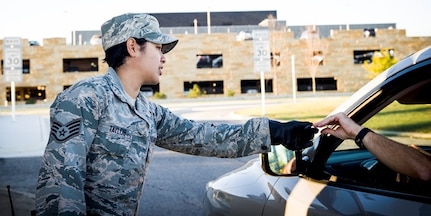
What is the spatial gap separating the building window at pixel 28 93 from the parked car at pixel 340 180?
5423cm

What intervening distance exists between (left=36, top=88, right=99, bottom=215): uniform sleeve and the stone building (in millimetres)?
49459

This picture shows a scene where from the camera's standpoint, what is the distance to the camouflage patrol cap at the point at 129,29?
194cm

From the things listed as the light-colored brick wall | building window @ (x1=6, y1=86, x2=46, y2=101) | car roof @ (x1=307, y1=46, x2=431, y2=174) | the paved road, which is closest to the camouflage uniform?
car roof @ (x1=307, y1=46, x2=431, y2=174)

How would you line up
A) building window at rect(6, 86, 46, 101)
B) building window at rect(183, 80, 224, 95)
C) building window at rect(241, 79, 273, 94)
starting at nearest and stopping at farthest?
1. building window at rect(6, 86, 46, 101)
2. building window at rect(241, 79, 273, 94)
3. building window at rect(183, 80, 224, 95)

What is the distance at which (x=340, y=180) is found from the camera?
6.52 feet

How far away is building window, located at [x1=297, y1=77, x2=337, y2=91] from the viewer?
53.9m

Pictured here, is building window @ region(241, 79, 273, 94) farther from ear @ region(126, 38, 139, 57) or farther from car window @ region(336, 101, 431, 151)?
ear @ region(126, 38, 139, 57)

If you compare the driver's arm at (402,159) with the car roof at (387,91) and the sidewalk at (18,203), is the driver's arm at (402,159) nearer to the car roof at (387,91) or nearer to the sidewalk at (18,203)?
the car roof at (387,91)

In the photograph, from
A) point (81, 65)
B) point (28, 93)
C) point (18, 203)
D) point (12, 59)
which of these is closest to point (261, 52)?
point (12, 59)

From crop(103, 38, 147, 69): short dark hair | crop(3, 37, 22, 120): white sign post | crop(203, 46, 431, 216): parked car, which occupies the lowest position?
crop(203, 46, 431, 216): parked car

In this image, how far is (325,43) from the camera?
5247cm

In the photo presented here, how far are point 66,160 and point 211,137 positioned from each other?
879 mm

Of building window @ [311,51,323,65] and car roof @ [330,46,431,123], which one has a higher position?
building window @ [311,51,323,65]

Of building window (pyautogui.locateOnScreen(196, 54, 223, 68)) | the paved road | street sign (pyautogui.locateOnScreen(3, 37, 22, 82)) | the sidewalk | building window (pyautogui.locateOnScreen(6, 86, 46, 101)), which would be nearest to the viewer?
the sidewalk
